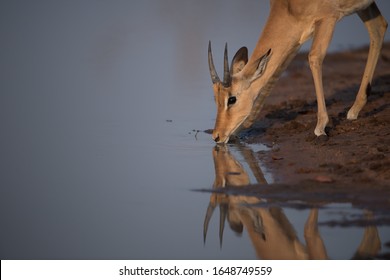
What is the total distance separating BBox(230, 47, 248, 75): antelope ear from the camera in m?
10.8

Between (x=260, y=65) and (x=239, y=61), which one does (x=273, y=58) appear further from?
(x=239, y=61)

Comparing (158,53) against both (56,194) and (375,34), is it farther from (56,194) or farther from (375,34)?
(56,194)

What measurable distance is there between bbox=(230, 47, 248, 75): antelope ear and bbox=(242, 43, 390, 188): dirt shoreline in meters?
0.87

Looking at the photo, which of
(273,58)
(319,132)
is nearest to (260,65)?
(273,58)

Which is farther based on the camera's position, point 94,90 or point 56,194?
point 94,90

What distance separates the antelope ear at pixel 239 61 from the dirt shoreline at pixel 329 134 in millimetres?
866

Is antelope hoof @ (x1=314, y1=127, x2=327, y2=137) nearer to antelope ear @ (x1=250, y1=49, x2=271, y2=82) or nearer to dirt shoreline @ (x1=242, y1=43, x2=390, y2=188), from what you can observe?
dirt shoreline @ (x1=242, y1=43, x2=390, y2=188)

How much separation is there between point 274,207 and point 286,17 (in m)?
4.18

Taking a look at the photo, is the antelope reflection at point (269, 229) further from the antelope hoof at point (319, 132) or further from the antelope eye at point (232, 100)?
the antelope eye at point (232, 100)

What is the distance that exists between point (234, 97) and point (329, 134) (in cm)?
125

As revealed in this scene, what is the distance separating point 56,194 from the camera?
811cm

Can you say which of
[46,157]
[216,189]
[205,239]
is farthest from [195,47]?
[205,239]

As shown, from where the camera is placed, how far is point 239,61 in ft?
35.7

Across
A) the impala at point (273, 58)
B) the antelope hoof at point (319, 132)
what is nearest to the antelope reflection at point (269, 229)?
the antelope hoof at point (319, 132)
